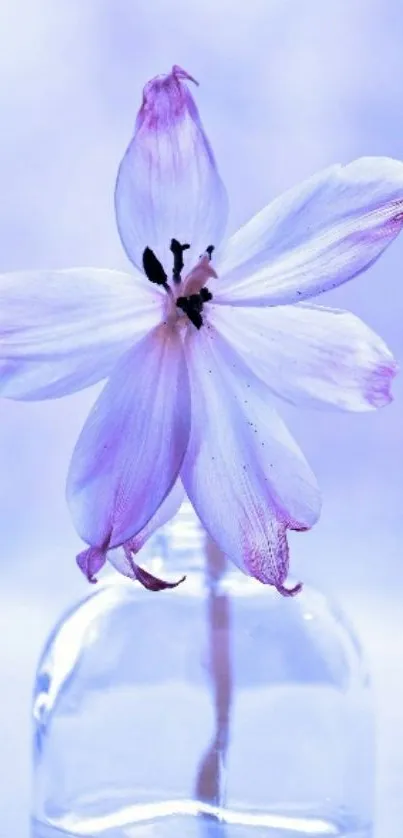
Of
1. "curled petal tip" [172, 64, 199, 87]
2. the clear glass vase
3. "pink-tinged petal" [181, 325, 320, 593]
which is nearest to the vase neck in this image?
the clear glass vase

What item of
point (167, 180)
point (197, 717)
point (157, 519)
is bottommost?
point (197, 717)

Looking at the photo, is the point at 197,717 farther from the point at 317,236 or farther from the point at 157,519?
the point at 317,236

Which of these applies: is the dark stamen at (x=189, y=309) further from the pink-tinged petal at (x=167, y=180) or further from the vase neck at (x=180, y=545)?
the vase neck at (x=180, y=545)

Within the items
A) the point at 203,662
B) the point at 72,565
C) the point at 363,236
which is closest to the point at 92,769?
the point at 203,662

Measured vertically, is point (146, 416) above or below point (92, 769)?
above

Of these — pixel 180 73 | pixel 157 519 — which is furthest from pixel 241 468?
pixel 180 73

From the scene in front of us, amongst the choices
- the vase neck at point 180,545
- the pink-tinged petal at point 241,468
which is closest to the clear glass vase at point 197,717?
the vase neck at point 180,545

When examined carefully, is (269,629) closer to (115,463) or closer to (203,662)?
(203,662)
